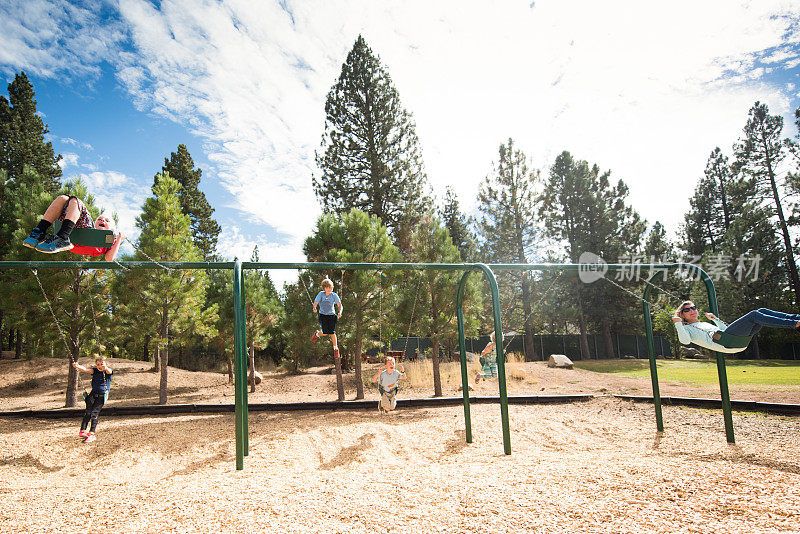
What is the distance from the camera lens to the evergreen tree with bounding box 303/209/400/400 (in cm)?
1312

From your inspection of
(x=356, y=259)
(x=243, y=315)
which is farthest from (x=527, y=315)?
(x=243, y=315)

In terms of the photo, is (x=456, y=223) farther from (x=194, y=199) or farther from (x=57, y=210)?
(x=57, y=210)

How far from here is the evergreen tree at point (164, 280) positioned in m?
13.6

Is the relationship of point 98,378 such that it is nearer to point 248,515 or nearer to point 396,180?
point 248,515

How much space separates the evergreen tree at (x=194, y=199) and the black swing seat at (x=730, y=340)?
92.5 ft

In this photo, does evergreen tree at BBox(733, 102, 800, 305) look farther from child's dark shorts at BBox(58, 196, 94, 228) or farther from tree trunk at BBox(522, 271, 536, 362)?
child's dark shorts at BBox(58, 196, 94, 228)

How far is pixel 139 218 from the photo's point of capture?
14.4 meters

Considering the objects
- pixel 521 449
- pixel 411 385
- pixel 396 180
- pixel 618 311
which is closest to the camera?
pixel 521 449

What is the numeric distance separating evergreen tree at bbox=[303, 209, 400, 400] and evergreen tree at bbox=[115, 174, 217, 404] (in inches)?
164

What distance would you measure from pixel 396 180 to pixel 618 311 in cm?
1939

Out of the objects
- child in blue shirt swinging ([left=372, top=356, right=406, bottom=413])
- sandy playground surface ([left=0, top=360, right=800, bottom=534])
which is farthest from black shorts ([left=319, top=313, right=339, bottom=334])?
sandy playground surface ([left=0, top=360, right=800, bottom=534])

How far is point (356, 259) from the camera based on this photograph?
1316cm

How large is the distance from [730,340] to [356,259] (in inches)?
370

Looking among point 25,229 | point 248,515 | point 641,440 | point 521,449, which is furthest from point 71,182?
point 641,440
